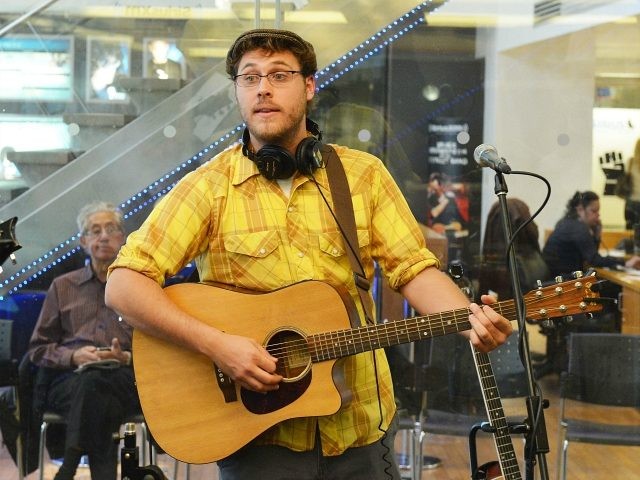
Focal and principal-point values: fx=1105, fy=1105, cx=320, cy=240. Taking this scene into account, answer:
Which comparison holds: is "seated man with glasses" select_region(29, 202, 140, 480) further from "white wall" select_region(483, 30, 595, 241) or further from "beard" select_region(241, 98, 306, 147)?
"beard" select_region(241, 98, 306, 147)

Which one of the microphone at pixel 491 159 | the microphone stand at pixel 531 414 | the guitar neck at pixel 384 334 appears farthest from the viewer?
the guitar neck at pixel 384 334

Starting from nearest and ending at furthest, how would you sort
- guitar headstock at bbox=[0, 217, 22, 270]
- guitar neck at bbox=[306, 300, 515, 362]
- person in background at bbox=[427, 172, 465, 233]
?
1. guitar neck at bbox=[306, 300, 515, 362]
2. guitar headstock at bbox=[0, 217, 22, 270]
3. person in background at bbox=[427, 172, 465, 233]

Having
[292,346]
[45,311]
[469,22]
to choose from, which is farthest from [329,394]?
[469,22]

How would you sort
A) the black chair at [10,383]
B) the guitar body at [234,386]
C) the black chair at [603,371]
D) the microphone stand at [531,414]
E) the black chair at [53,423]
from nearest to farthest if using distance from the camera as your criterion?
the microphone stand at [531,414], the guitar body at [234,386], the black chair at [53,423], the black chair at [603,371], the black chair at [10,383]

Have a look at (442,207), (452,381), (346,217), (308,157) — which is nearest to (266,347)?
(346,217)

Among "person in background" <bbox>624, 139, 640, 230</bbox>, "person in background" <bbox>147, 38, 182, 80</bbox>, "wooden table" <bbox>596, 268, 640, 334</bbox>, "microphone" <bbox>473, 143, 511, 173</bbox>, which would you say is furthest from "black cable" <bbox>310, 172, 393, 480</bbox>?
"person in background" <bbox>624, 139, 640, 230</bbox>

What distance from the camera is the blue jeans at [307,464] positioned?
2830mm

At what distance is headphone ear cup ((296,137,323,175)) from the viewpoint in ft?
9.71

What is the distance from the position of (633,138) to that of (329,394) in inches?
138

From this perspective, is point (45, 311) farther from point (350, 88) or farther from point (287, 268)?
point (287, 268)

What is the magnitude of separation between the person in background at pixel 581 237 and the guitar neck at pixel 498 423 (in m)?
2.24

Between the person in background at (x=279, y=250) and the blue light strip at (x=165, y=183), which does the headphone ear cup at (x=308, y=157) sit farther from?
the blue light strip at (x=165, y=183)

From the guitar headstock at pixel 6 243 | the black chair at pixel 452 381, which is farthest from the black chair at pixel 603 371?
the guitar headstock at pixel 6 243

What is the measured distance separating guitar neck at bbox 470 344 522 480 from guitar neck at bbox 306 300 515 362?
0.70 metres
